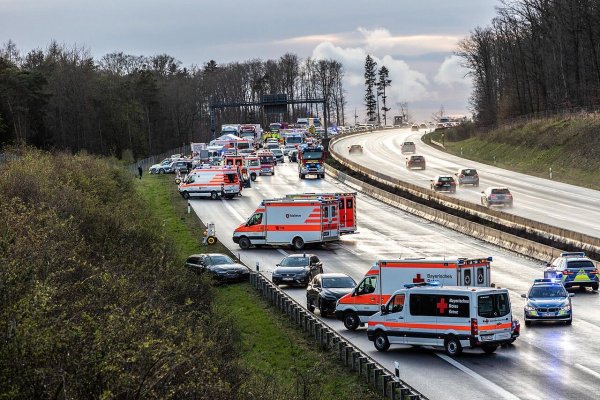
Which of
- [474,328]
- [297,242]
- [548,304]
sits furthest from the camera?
[297,242]

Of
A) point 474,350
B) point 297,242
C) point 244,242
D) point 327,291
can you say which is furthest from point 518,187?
point 474,350

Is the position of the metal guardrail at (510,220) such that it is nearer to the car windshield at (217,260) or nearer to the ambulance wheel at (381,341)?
the car windshield at (217,260)

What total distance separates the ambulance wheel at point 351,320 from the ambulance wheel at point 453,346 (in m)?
5.14

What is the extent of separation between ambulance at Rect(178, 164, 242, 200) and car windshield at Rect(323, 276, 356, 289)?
42.7m

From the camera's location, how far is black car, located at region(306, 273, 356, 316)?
1500 inches

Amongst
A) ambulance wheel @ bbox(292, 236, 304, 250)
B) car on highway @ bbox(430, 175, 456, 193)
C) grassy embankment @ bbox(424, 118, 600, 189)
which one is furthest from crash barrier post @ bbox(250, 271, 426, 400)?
grassy embankment @ bbox(424, 118, 600, 189)

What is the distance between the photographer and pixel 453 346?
30.8 meters

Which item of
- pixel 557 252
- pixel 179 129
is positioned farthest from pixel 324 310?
pixel 179 129

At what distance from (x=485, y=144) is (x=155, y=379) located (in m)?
113

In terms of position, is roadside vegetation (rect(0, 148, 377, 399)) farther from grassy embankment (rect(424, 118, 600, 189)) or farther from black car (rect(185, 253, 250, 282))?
grassy embankment (rect(424, 118, 600, 189))

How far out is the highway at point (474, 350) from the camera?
27219 millimetres

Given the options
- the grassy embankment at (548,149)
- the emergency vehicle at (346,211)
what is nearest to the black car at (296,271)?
the emergency vehicle at (346,211)

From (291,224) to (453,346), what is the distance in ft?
88.7

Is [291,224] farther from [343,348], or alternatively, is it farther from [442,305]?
[442,305]
